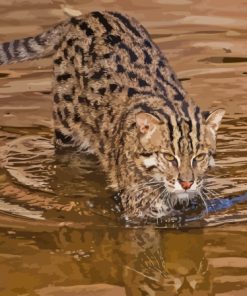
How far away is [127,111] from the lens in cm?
802

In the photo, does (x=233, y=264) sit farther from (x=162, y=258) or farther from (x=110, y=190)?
(x=110, y=190)

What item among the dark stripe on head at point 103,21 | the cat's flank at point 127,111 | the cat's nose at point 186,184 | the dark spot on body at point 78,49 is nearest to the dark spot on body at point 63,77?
the cat's flank at point 127,111

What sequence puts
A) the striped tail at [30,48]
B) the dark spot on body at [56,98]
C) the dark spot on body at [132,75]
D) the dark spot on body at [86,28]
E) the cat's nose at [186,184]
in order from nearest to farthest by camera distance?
1. the cat's nose at [186,184]
2. the dark spot on body at [132,75]
3. the dark spot on body at [86,28]
4. the dark spot on body at [56,98]
5. the striped tail at [30,48]

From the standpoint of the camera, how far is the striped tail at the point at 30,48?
30.5 feet

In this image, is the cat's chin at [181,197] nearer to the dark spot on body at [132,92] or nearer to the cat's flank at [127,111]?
the cat's flank at [127,111]

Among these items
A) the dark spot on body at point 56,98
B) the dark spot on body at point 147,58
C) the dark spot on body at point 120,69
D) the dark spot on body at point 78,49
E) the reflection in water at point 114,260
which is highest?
the dark spot on body at point 147,58

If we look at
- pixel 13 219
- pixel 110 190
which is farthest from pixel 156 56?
pixel 13 219

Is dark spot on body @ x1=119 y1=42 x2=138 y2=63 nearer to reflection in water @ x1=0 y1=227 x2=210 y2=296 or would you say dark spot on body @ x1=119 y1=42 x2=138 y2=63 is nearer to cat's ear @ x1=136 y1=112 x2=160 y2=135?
cat's ear @ x1=136 y1=112 x2=160 y2=135

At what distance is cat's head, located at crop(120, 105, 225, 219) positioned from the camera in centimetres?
725

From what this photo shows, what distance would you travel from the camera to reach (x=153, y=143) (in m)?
7.39

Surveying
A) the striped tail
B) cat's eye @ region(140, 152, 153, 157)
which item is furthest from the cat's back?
cat's eye @ region(140, 152, 153, 157)

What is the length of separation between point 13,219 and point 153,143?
47.3 inches

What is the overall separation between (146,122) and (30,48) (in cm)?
233

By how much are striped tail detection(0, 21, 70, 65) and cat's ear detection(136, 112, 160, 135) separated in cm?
212
